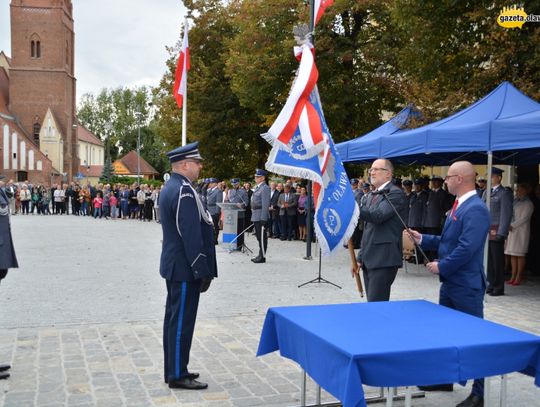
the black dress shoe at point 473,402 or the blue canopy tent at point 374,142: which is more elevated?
the blue canopy tent at point 374,142

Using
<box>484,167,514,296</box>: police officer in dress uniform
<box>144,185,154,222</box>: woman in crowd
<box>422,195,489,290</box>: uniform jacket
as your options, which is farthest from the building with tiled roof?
<box>422,195,489,290</box>: uniform jacket

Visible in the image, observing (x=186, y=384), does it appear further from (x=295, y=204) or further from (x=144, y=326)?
(x=295, y=204)

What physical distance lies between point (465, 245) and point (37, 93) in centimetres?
7178

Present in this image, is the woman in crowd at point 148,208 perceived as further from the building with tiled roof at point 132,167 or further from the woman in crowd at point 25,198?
the building with tiled roof at point 132,167

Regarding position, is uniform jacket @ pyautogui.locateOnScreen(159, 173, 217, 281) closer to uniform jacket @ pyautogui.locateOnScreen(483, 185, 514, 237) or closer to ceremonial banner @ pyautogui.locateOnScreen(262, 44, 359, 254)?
ceremonial banner @ pyautogui.locateOnScreen(262, 44, 359, 254)

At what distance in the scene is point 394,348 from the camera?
11.8 ft

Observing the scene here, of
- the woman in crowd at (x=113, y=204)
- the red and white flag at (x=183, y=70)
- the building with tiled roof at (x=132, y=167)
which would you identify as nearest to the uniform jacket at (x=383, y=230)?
the red and white flag at (x=183, y=70)

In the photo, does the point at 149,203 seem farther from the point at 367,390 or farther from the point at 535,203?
the point at 367,390

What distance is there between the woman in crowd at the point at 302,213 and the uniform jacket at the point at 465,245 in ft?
51.3

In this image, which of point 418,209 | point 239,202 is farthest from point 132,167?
point 418,209

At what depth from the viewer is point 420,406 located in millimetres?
5203

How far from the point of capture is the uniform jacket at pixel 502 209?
431 inches

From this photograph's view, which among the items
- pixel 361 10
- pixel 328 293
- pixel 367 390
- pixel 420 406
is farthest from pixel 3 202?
pixel 361 10

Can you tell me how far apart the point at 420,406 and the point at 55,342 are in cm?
420
